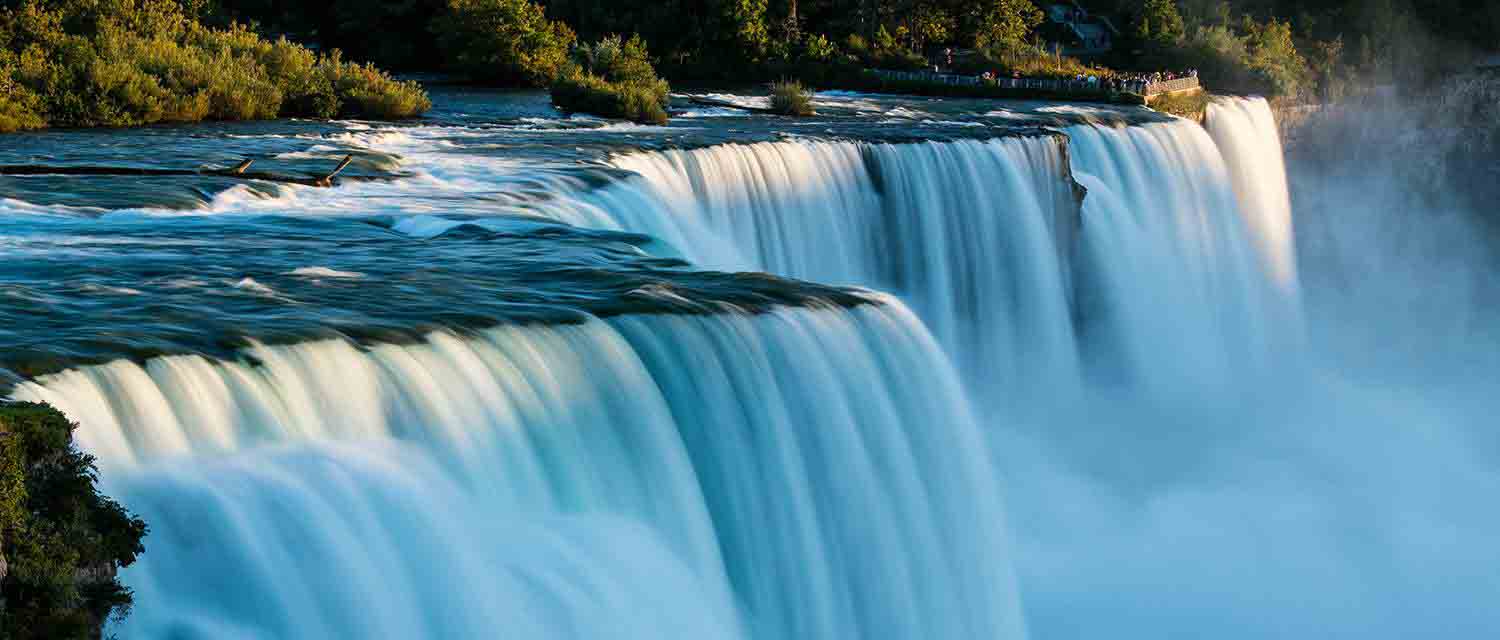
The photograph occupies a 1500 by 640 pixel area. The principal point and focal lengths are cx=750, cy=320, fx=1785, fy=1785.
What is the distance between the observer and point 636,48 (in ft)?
150

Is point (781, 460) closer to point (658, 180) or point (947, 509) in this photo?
point (947, 509)

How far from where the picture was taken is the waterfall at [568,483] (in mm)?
9672

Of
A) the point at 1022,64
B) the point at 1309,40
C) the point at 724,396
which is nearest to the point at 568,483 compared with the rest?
the point at 724,396

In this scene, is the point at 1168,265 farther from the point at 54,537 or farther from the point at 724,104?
the point at 54,537

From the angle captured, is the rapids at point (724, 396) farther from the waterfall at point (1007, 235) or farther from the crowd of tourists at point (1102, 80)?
the crowd of tourists at point (1102, 80)

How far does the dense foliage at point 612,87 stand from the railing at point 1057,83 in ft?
31.7

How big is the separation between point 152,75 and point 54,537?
24.6 metres

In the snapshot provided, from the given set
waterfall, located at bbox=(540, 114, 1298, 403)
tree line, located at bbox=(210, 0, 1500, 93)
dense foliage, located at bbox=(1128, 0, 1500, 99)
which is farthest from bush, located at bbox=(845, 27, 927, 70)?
waterfall, located at bbox=(540, 114, 1298, 403)

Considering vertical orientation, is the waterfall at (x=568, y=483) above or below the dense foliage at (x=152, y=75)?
below

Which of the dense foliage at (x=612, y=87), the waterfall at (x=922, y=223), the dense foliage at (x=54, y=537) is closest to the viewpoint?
the dense foliage at (x=54, y=537)

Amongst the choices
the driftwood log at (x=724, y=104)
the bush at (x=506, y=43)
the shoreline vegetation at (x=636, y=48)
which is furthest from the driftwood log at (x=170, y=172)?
the bush at (x=506, y=43)

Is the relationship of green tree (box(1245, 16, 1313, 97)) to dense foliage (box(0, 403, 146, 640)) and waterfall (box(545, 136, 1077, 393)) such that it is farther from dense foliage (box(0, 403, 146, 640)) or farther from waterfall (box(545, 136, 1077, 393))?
dense foliage (box(0, 403, 146, 640))

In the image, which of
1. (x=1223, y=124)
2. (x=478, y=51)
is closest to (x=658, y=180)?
(x=1223, y=124)

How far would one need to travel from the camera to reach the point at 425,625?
10.0 metres
